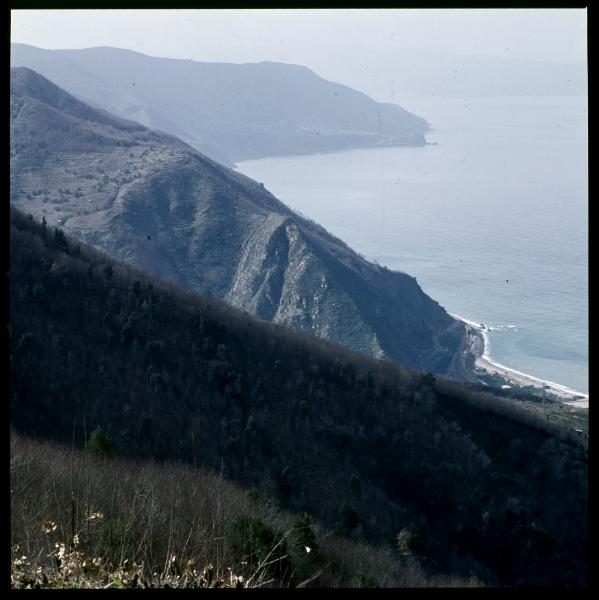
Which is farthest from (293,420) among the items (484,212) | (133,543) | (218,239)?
(484,212)

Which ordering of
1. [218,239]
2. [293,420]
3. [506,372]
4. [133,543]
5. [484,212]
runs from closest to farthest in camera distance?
1. [133,543]
2. [293,420]
3. [506,372]
4. [218,239]
5. [484,212]

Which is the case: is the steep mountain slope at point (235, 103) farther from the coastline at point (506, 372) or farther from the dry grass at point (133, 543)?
the dry grass at point (133, 543)

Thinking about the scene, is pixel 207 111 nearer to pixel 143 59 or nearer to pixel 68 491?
pixel 143 59

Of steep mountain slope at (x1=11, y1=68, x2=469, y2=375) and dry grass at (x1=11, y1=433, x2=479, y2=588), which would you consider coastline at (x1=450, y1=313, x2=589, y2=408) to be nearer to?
steep mountain slope at (x1=11, y1=68, x2=469, y2=375)

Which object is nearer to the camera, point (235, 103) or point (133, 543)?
point (133, 543)

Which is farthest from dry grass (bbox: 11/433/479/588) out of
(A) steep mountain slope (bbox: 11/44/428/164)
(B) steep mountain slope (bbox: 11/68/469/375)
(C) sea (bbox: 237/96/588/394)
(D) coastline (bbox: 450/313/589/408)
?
(A) steep mountain slope (bbox: 11/44/428/164)

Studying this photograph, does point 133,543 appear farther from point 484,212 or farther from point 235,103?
point 235,103
